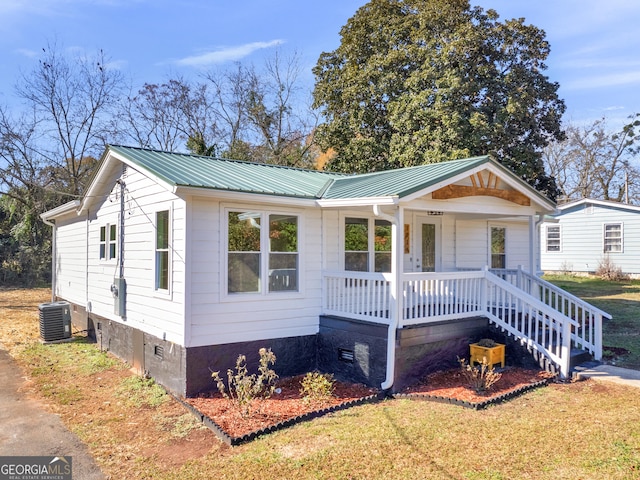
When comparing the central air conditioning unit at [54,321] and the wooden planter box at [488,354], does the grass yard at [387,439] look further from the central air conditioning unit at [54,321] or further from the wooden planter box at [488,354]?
the central air conditioning unit at [54,321]

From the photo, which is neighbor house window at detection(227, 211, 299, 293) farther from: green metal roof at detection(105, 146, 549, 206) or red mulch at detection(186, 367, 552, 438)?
red mulch at detection(186, 367, 552, 438)

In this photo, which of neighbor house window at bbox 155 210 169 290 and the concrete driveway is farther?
neighbor house window at bbox 155 210 169 290

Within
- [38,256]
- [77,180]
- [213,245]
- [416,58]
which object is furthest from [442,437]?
[77,180]

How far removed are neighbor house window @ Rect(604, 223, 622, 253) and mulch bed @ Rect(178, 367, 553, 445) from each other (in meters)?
18.5

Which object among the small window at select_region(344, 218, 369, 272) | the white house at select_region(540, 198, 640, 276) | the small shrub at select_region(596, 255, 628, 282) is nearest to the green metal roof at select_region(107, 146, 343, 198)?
the small window at select_region(344, 218, 369, 272)

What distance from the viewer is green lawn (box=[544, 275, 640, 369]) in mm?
9477

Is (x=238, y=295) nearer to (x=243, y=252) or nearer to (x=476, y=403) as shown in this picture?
(x=243, y=252)

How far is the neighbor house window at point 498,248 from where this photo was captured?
12305mm

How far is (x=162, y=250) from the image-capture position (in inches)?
298

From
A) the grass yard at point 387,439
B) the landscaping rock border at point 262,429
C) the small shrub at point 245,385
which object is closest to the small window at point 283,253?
the small shrub at point 245,385

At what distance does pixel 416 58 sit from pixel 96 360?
54.1 feet

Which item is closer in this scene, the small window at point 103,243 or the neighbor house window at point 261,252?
the neighbor house window at point 261,252

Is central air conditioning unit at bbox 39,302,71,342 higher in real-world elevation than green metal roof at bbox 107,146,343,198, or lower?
lower

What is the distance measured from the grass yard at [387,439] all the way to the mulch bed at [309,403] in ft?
0.55
